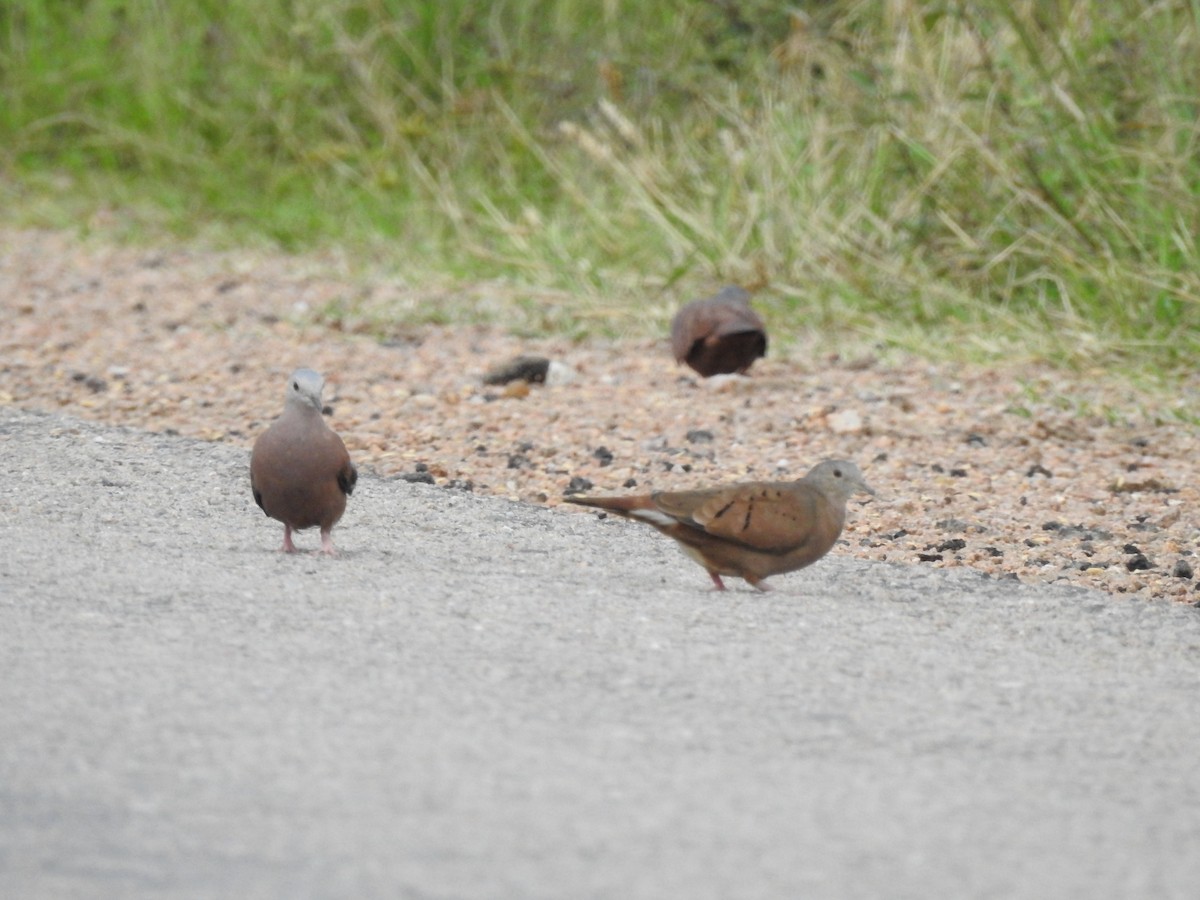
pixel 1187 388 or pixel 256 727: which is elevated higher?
pixel 1187 388

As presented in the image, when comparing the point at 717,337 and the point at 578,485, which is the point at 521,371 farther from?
the point at 578,485

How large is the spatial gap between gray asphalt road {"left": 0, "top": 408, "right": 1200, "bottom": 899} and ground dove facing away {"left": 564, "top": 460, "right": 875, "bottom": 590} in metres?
0.11

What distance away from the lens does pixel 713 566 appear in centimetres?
446

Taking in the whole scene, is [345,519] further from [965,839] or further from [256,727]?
[965,839]

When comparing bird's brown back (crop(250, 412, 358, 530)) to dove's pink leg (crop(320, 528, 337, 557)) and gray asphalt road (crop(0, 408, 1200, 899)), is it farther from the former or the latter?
gray asphalt road (crop(0, 408, 1200, 899))

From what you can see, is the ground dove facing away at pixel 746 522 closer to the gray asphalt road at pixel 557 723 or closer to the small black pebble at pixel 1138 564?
the gray asphalt road at pixel 557 723

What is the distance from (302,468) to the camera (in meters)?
4.56

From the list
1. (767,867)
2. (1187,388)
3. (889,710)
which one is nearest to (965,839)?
(767,867)

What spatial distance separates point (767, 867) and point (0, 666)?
1.67 meters

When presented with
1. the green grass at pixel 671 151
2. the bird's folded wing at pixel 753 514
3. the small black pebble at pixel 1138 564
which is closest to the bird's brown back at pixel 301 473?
the bird's folded wing at pixel 753 514

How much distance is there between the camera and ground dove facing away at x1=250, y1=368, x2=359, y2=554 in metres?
4.56

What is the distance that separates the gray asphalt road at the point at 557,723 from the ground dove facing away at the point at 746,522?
0.11 m

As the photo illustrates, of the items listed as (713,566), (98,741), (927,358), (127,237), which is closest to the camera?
(98,741)

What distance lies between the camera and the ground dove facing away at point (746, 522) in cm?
436
